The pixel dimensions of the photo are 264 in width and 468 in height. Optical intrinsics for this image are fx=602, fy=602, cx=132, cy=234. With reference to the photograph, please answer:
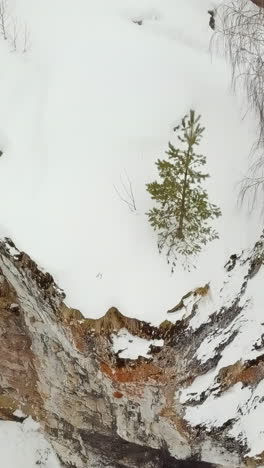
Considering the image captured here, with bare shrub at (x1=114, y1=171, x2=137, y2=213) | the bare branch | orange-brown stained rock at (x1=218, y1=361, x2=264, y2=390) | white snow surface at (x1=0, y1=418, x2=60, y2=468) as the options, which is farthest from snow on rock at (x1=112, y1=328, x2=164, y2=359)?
the bare branch

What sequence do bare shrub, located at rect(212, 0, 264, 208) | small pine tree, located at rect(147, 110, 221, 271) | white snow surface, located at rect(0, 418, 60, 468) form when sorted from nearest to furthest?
small pine tree, located at rect(147, 110, 221, 271)
bare shrub, located at rect(212, 0, 264, 208)
white snow surface, located at rect(0, 418, 60, 468)

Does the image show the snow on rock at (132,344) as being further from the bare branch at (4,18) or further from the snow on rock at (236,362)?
the bare branch at (4,18)

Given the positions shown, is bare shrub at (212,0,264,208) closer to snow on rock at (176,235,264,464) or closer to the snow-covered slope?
the snow-covered slope

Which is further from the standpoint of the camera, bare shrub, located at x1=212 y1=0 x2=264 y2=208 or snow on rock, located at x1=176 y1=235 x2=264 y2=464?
snow on rock, located at x1=176 y1=235 x2=264 y2=464

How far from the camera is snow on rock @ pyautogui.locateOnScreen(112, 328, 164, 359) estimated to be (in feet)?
32.9

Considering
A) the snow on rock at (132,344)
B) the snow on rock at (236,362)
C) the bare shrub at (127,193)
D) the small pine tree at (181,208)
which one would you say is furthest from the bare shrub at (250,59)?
the snow on rock at (132,344)

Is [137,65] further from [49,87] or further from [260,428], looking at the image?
[260,428]

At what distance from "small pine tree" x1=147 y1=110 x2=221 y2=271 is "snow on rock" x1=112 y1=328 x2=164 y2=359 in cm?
137

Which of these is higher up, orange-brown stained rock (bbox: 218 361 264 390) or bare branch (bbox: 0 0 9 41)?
bare branch (bbox: 0 0 9 41)

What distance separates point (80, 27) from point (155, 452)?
8567mm

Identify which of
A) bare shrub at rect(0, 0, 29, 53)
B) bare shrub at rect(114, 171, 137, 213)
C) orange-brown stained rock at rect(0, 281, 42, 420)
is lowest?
orange-brown stained rock at rect(0, 281, 42, 420)

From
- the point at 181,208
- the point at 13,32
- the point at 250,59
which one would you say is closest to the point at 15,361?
the point at 181,208

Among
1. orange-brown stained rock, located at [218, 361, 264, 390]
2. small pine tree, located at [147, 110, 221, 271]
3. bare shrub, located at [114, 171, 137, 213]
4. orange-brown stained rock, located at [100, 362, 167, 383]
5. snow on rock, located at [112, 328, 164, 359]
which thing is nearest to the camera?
small pine tree, located at [147, 110, 221, 271]

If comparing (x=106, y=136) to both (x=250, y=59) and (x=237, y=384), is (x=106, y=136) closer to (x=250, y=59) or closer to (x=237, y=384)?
(x=250, y=59)
